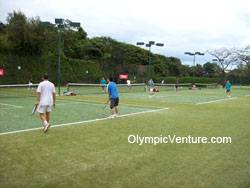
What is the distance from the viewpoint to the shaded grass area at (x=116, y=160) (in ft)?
18.9

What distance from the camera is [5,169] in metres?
6.30

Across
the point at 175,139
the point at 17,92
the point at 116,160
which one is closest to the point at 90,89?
the point at 17,92

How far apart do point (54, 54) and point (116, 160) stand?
4303cm

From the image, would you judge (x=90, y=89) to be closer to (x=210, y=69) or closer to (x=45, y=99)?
(x=45, y=99)

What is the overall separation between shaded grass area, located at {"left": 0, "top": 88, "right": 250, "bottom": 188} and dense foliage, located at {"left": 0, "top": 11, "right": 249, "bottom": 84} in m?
22.4

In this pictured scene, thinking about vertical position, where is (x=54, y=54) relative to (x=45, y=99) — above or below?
above

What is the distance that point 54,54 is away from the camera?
159 feet

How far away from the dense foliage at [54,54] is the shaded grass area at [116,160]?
22.4 metres

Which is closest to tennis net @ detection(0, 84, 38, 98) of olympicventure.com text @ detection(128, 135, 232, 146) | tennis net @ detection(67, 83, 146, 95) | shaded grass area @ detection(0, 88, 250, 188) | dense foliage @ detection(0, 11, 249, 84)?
tennis net @ detection(67, 83, 146, 95)

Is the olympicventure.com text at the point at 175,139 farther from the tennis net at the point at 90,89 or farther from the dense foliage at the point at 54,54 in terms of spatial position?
the dense foliage at the point at 54,54

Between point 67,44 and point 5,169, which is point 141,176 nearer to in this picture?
point 5,169

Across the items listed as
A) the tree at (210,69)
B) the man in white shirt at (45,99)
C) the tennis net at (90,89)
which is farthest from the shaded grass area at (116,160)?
the tree at (210,69)

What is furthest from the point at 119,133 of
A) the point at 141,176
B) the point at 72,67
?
the point at 72,67

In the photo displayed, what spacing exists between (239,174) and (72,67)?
43471mm
